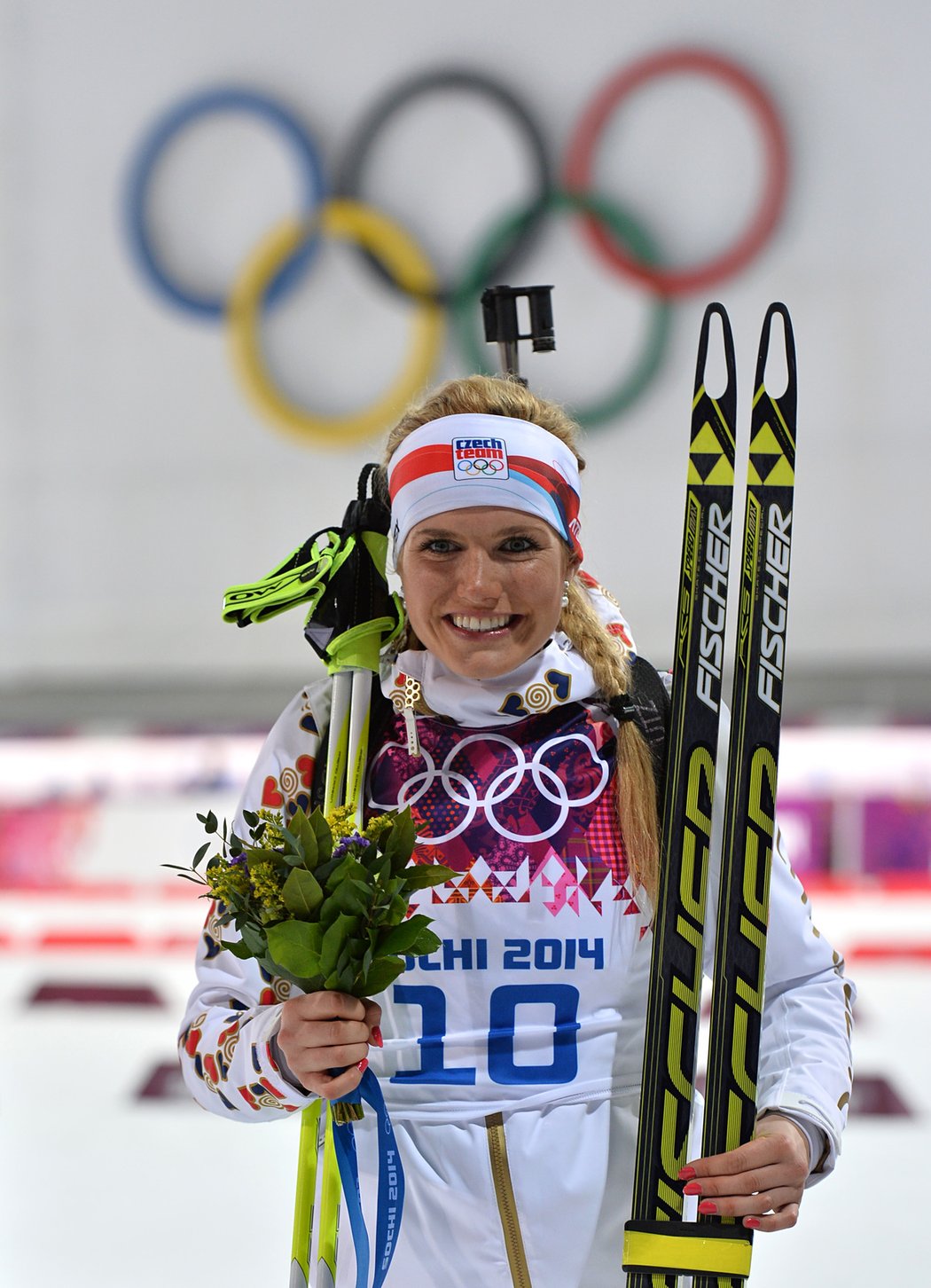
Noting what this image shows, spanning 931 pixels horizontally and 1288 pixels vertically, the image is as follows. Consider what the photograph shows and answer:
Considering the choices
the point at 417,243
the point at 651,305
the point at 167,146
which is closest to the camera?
the point at 651,305

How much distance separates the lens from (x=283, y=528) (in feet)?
22.2

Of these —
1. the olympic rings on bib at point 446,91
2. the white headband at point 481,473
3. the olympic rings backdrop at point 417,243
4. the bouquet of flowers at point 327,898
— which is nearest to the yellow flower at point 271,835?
the bouquet of flowers at point 327,898

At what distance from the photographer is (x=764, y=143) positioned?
6.34 meters

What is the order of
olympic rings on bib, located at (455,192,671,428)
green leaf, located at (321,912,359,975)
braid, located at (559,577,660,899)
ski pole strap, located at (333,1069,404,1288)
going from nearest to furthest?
green leaf, located at (321,912,359,975), ski pole strap, located at (333,1069,404,1288), braid, located at (559,577,660,899), olympic rings on bib, located at (455,192,671,428)

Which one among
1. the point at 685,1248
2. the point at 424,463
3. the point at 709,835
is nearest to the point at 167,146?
the point at 424,463

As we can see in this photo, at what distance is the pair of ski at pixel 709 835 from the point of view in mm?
1354

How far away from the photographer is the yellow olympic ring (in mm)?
6578

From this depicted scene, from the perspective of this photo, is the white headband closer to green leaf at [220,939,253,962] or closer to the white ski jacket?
the white ski jacket

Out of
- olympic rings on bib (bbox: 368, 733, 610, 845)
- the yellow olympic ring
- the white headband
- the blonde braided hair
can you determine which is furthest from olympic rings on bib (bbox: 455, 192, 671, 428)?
olympic rings on bib (bbox: 368, 733, 610, 845)

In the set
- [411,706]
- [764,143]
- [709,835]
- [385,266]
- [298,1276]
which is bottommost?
[298,1276]

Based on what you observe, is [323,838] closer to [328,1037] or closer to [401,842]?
[401,842]

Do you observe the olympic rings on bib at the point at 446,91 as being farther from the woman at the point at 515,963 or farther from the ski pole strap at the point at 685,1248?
the ski pole strap at the point at 685,1248

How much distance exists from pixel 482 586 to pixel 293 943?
42 cm

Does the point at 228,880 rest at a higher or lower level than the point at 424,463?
lower
